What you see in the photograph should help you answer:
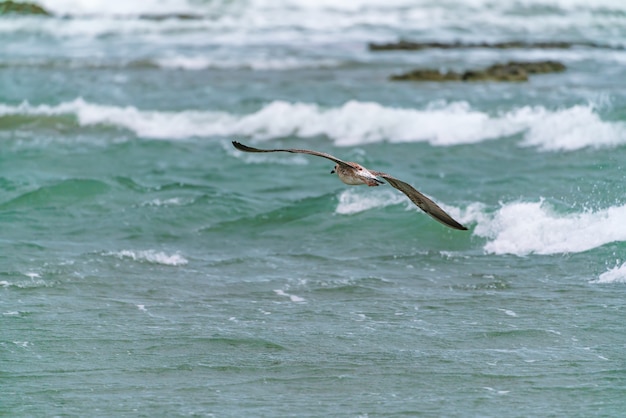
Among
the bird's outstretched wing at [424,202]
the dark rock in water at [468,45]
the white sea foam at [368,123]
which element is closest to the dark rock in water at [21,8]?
the dark rock in water at [468,45]

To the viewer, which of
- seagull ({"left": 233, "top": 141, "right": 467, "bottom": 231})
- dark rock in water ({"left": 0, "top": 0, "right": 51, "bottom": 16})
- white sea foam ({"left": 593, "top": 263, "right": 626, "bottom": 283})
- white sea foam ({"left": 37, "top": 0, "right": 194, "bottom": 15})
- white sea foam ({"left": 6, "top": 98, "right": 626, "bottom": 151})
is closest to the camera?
seagull ({"left": 233, "top": 141, "right": 467, "bottom": 231})

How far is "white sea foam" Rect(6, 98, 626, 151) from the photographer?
68.0 ft

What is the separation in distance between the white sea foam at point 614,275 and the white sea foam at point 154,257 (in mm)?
4504

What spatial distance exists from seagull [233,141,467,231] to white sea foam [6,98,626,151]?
1077 cm

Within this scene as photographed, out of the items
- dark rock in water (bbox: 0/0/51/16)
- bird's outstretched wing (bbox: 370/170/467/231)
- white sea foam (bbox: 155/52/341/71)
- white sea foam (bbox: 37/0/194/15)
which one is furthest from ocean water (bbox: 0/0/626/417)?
white sea foam (bbox: 37/0/194/15)

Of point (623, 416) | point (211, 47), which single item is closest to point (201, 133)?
Answer: point (623, 416)

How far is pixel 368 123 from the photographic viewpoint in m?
22.9

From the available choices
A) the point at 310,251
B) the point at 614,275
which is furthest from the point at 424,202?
the point at 310,251

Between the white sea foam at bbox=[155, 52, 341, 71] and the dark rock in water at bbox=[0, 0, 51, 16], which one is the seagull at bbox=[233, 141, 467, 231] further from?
the dark rock in water at bbox=[0, 0, 51, 16]

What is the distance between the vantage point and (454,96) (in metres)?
26.6

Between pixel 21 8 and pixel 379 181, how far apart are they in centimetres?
4107

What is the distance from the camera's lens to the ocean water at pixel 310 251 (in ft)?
29.1

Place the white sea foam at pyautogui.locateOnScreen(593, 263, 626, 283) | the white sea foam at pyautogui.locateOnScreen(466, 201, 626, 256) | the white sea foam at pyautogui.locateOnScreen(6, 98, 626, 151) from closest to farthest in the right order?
1. the white sea foam at pyautogui.locateOnScreen(593, 263, 626, 283)
2. the white sea foam at pyautogui.locateOnScreen(466, 201, 626, 256)
3. the white sea foam at pyautogui.locateOnScreen(6, 98, 626, 151)

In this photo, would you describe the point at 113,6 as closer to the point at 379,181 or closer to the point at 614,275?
the point at 614,275
